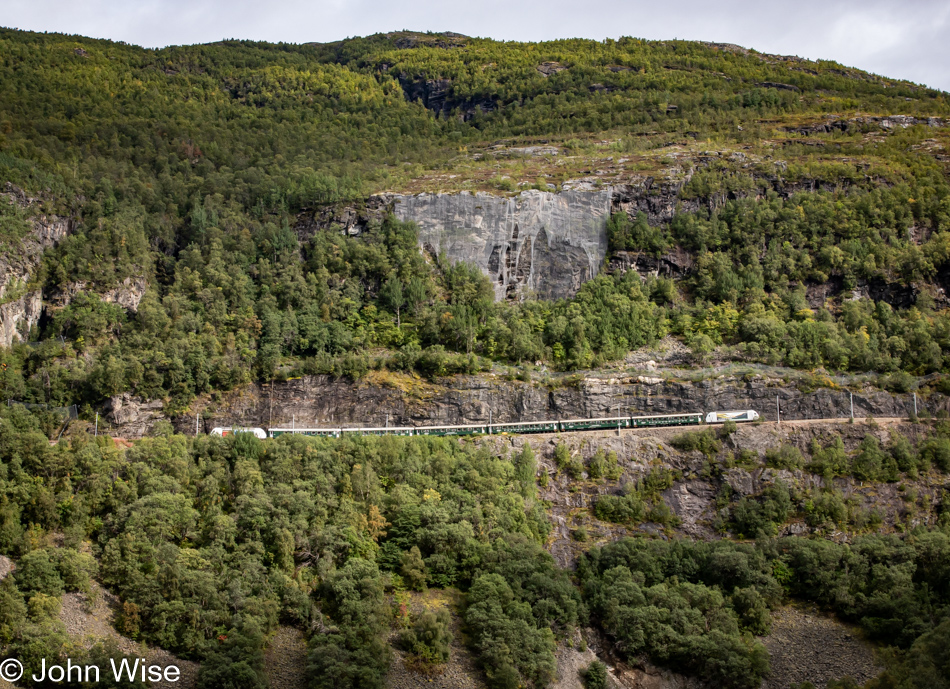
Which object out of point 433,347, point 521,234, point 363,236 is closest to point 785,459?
point 433,347

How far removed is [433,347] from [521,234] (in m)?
21.0

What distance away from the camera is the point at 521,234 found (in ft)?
405

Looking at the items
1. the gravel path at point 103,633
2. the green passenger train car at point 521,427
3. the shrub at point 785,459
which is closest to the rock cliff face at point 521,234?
the green passenger train car at point 521,427

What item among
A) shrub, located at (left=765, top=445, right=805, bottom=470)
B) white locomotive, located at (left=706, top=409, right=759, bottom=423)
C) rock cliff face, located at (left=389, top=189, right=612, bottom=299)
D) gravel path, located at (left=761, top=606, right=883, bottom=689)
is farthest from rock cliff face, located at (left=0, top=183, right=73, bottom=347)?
gravel path, located at (left=761, top=606, right=883, bottom=689)

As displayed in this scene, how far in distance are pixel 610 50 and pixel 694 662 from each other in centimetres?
13573

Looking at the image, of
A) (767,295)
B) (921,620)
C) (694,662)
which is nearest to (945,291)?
(767,295)

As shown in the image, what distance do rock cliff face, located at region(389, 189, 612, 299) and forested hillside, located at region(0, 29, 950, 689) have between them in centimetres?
200

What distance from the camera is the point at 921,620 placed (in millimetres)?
81125

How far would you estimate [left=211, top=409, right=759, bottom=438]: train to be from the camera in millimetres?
102250

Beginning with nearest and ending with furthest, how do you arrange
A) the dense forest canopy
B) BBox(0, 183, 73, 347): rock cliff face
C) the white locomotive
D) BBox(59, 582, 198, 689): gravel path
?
BBox(59, 582, 198, 689): gravel path → the white locomotive → BBox(0, 183, 73, 347): rock cliff face → the dense forest canopy

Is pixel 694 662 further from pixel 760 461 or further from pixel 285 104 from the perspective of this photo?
pixel 285 104

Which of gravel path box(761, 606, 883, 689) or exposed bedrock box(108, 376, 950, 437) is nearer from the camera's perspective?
gravel path box(761, 606, 883, 689)

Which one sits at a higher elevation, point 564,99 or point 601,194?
point 564,99

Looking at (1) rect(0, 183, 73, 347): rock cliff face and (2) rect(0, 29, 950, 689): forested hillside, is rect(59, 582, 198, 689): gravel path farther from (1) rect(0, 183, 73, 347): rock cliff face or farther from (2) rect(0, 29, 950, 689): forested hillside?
(1) rect(0, 183, 73, 347): rock cliff face
